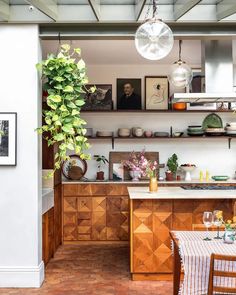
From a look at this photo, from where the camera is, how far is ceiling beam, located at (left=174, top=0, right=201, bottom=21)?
386cm

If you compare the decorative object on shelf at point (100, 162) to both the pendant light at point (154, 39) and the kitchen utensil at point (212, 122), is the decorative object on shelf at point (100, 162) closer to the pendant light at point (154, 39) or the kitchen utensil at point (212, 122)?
the kitchen utensil at point (212, 122)

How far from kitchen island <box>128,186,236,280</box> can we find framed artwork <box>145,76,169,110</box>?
9.28ft

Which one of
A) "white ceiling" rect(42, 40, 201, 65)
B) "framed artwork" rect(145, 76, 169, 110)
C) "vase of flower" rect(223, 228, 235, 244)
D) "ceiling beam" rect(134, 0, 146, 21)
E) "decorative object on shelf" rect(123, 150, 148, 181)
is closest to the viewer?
"vase of flower" rect(223, 228, 235, 244)

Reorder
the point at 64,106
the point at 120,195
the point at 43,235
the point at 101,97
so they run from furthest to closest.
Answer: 1. the point at 101,97
2. the point at 120,195
3. the point at 43,235
4. the point at 64,106

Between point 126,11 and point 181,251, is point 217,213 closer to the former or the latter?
point 181,251

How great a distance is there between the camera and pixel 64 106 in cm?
445

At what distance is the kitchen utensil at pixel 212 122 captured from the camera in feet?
24.5

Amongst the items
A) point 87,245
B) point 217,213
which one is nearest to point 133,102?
point 87,245

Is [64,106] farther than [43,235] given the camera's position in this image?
No

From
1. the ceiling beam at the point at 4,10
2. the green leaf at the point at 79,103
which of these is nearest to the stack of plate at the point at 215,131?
the green leaf at the point at 79,103

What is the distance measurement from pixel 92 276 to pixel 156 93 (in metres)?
3.60

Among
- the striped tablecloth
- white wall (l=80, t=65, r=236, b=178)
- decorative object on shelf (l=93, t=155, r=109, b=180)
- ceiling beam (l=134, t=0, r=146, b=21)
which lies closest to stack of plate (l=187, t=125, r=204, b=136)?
white wall (l=80, t=65, r=236, b=178)

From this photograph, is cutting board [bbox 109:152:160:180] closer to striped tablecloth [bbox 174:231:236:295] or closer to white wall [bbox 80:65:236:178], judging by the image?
white wall [bbox 80:65:236:178]

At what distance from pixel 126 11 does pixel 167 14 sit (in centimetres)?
44
